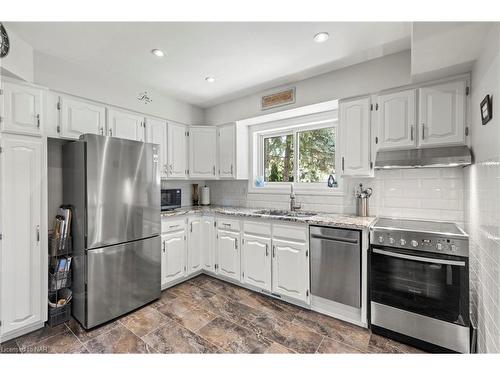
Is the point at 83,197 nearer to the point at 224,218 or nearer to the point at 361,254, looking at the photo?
the point at 224,218

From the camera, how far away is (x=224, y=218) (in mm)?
2945

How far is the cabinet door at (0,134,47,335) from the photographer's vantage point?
71.5 inches

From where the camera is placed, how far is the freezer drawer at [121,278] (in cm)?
204

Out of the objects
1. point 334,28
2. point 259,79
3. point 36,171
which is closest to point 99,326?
point 36,171

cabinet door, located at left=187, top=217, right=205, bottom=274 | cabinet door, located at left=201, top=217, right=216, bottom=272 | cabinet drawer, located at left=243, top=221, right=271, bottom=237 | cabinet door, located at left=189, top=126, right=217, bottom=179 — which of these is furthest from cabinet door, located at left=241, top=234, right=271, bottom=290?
cabinet door, located at left=189, top=126, right=217, bottom=179

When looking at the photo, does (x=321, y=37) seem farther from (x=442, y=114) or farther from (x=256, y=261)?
(x=256, y=261)

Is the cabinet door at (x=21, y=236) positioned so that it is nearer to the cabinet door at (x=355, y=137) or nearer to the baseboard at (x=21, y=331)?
the baseboard at (x=21, y=331)

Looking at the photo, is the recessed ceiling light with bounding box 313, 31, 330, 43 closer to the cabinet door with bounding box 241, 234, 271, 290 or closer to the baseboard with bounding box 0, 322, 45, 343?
the cabinet door with bounding box 241, 234, 271, 290

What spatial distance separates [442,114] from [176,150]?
9.71ft

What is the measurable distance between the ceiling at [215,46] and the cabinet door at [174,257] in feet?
6.22

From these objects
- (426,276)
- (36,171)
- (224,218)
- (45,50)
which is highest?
(45,50)

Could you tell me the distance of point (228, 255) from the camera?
291 cm

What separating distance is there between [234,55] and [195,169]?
5.72 ft

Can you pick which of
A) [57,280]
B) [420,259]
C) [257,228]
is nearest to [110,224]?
[57,280]
